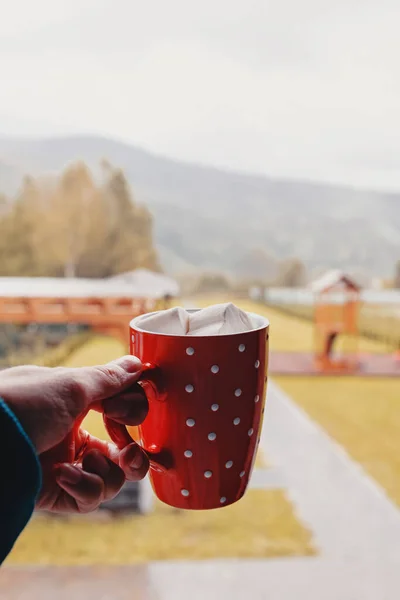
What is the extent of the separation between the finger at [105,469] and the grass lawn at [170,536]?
1.77 metres

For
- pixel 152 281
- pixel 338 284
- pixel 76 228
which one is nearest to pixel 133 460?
pixel 152 281

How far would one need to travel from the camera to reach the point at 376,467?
2643 millimetres

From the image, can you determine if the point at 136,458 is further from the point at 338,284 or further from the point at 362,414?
the point at 338,284

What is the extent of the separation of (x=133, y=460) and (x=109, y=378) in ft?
0.17

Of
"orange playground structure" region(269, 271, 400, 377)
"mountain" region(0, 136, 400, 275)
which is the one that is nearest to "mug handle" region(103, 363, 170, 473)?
"mountain" region(0, 136, 400, 275)

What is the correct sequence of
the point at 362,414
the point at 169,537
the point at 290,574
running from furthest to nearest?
the point at 362,414, the point at 169,537, the point at 290,574

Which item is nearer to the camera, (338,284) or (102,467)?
(102,467)

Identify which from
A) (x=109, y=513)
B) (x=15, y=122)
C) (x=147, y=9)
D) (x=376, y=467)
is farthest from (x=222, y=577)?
(x=15, y=122)

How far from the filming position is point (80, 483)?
30 cm

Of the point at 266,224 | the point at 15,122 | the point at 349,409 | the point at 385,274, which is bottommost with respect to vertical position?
the point at 349,409

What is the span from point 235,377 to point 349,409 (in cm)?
322

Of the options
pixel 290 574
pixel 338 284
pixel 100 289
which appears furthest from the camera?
pixel 338 284

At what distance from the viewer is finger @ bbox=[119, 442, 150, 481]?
31cm

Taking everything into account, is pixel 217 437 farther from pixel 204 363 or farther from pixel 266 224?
pixel 266 224
